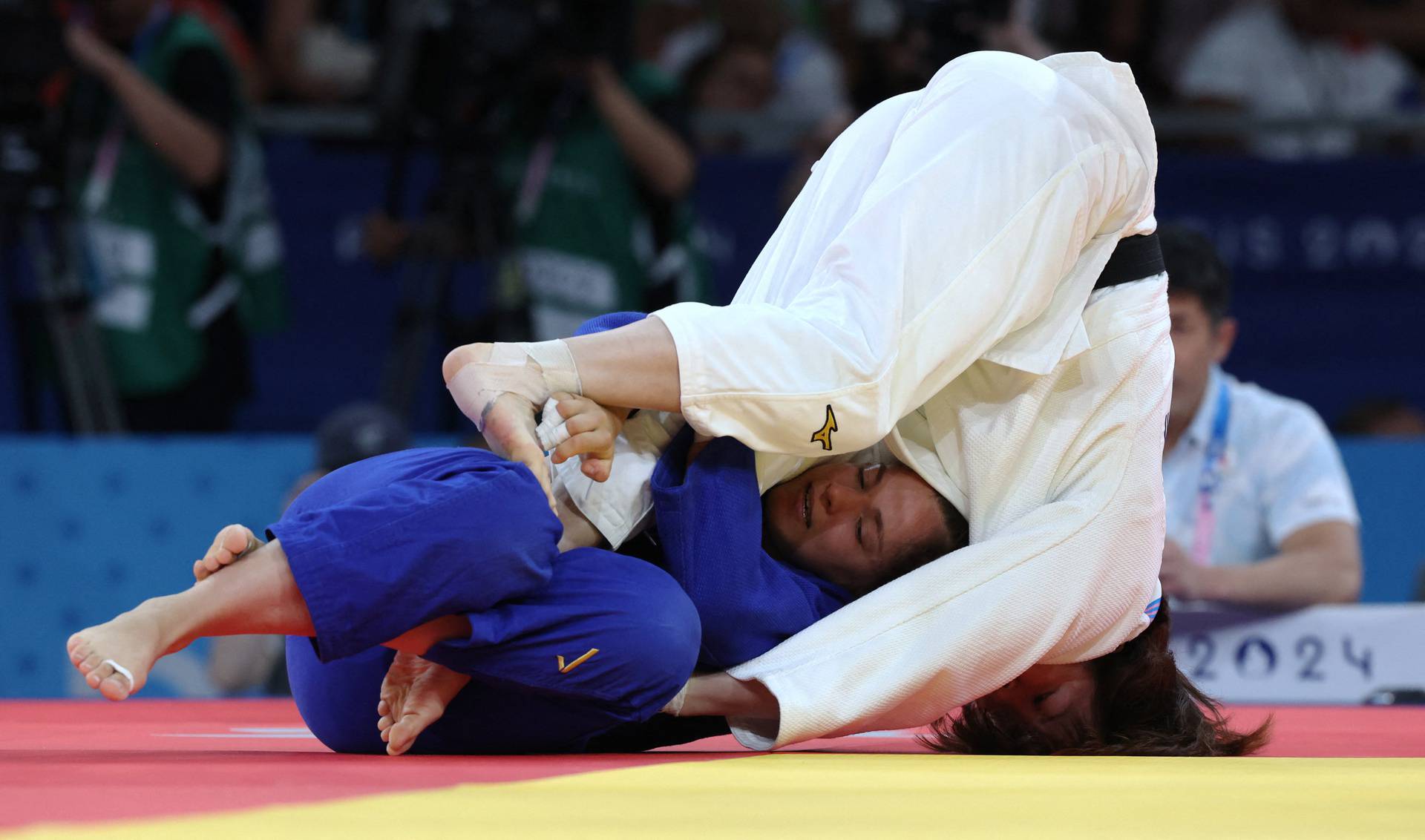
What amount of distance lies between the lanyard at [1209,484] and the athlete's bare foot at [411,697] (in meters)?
2.13

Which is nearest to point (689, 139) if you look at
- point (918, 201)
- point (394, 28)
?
point (394, 28)

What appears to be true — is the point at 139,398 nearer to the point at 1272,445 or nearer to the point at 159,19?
the point at 159,19

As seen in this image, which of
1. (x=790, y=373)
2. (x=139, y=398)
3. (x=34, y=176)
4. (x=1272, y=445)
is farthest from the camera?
(x=139, y=398)

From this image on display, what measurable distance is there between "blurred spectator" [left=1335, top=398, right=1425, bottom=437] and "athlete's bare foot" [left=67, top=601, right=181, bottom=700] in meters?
3.57

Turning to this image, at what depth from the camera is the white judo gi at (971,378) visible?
1.89 m

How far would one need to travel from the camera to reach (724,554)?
195 centimetres

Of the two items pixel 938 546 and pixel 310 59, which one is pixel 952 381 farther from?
pixel 310 59

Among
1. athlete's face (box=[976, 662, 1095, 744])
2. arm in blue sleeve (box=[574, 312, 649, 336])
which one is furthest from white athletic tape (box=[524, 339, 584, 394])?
athlete's face (box=[976, 662, 1095, 744])

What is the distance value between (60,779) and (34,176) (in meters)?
2.82

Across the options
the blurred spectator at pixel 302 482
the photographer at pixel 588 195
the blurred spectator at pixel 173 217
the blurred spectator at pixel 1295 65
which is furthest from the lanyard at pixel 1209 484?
the blurred spectator at pixel 173 217

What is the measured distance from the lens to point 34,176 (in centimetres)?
396

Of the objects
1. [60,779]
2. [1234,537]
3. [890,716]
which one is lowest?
[1234,537]

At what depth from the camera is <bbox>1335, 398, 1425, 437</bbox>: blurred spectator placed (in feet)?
14.3

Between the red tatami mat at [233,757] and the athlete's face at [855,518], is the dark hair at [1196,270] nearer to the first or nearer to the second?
the red tatami mat at [233,757]
